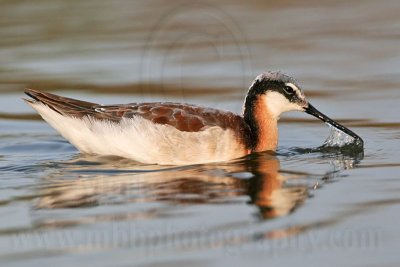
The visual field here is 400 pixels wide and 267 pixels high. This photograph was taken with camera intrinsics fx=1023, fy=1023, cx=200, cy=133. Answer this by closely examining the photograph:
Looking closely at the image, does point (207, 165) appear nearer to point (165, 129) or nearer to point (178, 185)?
point (165, 129)

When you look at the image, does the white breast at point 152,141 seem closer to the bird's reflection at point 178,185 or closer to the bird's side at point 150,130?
the bird's side at point 150,130

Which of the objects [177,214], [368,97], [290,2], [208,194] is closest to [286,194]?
[208,194]

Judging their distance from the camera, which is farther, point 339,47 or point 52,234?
point 339,47

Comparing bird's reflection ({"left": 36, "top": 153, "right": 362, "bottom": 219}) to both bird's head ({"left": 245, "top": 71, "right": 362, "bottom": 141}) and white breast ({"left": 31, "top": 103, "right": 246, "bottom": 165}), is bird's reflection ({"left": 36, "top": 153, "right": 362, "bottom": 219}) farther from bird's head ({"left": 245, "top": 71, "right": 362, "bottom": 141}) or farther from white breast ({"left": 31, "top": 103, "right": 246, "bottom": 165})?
bird's head ({"left": 245, "top": 71, "right": 362, "bottom": 141})

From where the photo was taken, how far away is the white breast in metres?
12.2

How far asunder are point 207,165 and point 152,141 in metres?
0.73

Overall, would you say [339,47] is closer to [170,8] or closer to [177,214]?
[170,8]

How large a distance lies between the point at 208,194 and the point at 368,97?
556 cm

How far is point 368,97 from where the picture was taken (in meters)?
15.1

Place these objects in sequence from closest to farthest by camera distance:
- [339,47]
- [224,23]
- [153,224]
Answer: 1. [153,224]
2. [339,47]
3. [224,23]

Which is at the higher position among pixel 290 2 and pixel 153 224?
pixel 290 2

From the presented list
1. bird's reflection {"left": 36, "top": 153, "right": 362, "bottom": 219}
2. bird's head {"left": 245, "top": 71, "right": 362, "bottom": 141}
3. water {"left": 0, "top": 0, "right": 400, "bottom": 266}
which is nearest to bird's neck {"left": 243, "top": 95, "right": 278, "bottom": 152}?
bird's head {"left": 245, "top": 71, "right": 362, "bottom": 141}

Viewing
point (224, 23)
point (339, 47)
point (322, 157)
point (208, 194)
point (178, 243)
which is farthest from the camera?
point (224, 23)

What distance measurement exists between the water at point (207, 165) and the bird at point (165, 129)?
21cm
